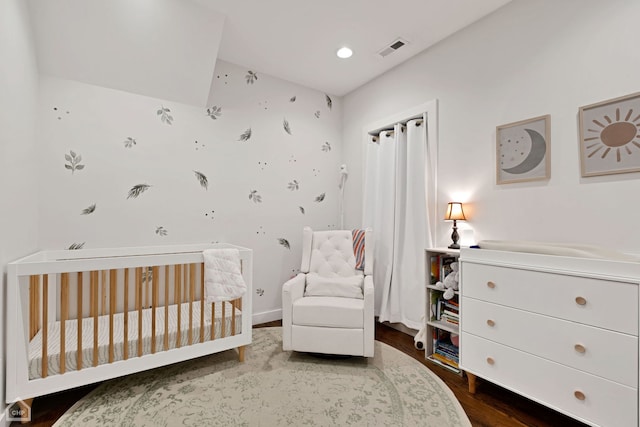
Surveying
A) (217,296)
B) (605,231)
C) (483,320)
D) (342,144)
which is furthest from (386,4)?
(217,296)

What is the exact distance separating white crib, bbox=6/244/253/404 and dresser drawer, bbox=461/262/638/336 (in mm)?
1606

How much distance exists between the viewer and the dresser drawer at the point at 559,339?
4.49 ft

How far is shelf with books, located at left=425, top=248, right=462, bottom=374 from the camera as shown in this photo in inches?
92.2

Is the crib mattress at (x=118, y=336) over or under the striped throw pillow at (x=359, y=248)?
under

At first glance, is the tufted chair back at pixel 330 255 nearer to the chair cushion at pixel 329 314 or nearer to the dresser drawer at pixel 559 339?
the chair cushion at pixel 329 314

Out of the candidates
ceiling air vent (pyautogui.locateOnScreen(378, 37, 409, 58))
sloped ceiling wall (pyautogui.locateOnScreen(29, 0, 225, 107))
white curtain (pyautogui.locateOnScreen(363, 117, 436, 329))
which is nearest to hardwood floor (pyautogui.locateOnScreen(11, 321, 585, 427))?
white curtain (pyautogui.locateOnScreen(363, 117, 436, 329))

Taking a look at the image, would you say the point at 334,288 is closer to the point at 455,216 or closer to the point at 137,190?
the point at 455,216

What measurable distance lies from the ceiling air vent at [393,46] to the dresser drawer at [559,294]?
1915mm

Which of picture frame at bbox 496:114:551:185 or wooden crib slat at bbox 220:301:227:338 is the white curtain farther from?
wooden crib slat at bbox 220:301:227:338

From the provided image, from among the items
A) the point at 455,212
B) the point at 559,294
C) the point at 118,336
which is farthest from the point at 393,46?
the point at 118,336

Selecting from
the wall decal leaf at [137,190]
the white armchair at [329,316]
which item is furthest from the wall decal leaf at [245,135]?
the white armchair at [329,316]

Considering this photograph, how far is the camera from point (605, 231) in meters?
Result: 1.74

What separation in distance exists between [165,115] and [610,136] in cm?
313

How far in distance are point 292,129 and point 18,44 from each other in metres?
2.17
